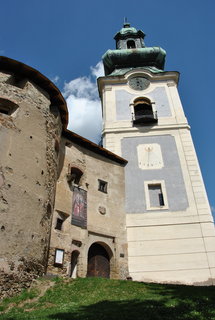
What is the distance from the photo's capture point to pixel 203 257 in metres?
13.4

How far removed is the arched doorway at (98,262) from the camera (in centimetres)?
1277

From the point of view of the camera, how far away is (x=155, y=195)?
15.7m

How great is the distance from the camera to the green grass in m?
6.08

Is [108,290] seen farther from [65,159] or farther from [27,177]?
[65,159]

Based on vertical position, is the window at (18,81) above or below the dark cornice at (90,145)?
above

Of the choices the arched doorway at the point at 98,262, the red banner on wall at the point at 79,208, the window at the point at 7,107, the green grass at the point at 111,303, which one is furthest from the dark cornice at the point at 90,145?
the green grass at the point at 111,303

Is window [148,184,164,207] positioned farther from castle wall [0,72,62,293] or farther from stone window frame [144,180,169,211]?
castle wall [0,72,62,293]

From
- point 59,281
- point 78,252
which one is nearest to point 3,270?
point 59,281

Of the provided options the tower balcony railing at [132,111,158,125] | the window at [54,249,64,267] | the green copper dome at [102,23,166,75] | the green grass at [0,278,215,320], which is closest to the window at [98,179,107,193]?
the window at [54,249,64,267]

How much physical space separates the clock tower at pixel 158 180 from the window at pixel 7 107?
7.30m

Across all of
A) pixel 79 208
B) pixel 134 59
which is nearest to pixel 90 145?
pixel 79 208

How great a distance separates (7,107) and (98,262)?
288 inches

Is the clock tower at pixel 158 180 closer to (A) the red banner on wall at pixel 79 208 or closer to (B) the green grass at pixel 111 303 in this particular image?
(A) the red banner on wall at pixel 79 208

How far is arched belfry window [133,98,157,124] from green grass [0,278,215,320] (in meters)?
11.0
